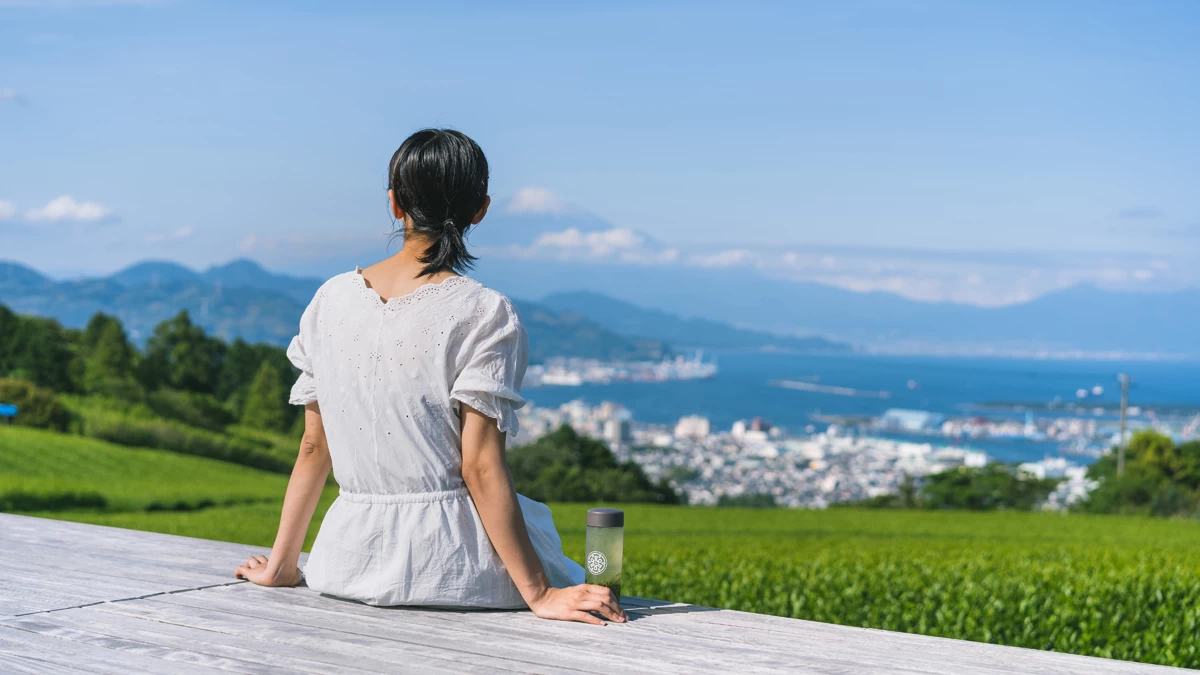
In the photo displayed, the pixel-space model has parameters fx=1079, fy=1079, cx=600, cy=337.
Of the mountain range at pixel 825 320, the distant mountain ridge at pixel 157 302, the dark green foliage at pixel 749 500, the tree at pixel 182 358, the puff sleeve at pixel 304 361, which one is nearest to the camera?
the puff sleeve at pixel 304 361

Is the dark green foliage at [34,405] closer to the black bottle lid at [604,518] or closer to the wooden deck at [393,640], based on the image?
the wooden deck at [393,640]

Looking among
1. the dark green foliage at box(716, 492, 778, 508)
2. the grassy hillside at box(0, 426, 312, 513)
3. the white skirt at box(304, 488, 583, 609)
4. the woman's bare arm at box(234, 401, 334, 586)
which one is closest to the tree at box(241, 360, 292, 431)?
the grassy hillside at box(0, 426, 312, 513)

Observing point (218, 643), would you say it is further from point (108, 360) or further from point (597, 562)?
point (108, 360)

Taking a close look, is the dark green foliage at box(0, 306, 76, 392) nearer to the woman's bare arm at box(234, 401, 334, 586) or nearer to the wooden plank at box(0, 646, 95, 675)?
the woman's bare arm at box(234, 401, 334, 586)

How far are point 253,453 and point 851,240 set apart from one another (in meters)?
181

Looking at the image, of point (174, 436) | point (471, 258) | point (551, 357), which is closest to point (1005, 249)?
point (551, 357)

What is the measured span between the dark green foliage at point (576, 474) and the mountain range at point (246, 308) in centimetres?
384

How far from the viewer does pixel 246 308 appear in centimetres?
6241

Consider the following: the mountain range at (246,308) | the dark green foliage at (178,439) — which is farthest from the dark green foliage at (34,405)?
the mountain range at (246,308)

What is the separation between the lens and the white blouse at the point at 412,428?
2.41m

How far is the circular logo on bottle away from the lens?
101 inches

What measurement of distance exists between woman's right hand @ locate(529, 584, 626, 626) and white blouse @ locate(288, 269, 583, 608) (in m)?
0.10

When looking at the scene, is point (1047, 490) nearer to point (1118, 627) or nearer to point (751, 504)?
point (751, 504)

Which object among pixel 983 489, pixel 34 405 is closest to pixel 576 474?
pixel 983 489
